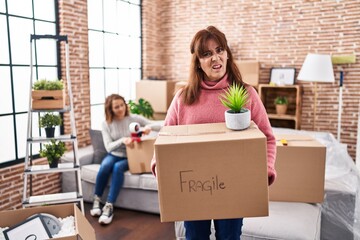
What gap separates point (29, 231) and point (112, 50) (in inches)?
126

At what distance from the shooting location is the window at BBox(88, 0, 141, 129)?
4402mm

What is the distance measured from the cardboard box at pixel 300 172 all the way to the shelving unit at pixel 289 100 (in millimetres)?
2607

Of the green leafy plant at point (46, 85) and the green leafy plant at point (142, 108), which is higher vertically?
the green leafy plant at point (46, 85)

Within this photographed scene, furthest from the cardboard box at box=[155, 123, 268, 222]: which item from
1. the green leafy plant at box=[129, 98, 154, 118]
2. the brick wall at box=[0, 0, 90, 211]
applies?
the green leafy plant at box=[129, 98, 154, 118]

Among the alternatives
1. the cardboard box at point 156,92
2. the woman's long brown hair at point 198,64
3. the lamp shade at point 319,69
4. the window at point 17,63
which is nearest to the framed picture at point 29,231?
the woman's long brown hair at point 198,64

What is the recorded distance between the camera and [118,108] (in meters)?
3.38

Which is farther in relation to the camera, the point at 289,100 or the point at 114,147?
the point at 289,100

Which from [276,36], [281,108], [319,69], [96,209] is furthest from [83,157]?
[276,36]

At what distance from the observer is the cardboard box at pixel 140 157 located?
3148mm

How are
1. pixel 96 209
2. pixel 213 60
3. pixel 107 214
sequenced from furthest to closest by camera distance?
A: pixel 96 209 < pixel 107 214 < pixel 213 60

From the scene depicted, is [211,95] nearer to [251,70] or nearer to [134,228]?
[134,228]

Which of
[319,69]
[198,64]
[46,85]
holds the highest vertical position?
[319,69]

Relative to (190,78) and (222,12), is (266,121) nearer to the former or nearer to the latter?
(190,78)

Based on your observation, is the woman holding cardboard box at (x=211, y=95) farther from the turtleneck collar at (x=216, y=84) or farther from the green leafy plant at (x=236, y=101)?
the green leafy plant at (x=236, y=101)
